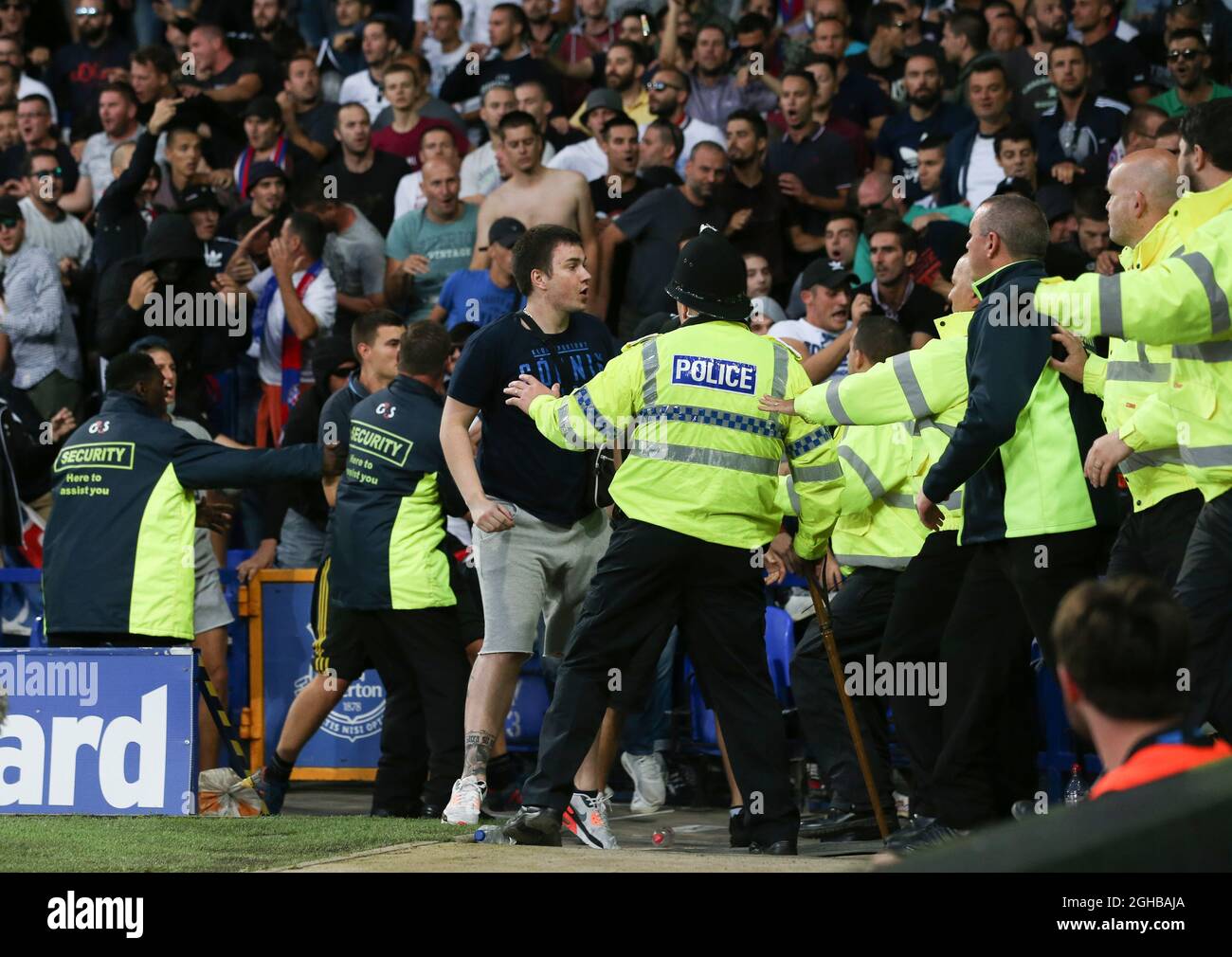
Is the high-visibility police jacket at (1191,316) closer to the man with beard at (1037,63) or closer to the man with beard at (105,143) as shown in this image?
the man with beard at (1037,63)

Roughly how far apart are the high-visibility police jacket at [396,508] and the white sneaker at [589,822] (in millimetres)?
1407

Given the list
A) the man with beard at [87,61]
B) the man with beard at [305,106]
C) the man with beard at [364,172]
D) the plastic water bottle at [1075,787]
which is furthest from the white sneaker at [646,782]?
the man with beard at [87,61]

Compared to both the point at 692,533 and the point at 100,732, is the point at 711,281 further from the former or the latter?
the point at 100,732

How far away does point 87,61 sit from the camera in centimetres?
1702

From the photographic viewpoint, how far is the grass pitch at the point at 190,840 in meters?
6.55

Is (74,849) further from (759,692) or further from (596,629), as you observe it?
(759,692)

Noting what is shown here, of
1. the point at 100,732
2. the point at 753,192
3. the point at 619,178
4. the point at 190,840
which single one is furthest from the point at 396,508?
the point at 753,192

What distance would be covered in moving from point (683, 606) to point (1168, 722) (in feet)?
12.3

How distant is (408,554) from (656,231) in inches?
167

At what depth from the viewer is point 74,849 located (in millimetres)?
6914

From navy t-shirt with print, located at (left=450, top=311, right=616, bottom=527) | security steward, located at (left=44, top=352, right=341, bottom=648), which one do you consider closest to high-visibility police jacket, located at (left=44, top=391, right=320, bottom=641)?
security steward, located at (left=44, top=352, right=341, bottom=648)

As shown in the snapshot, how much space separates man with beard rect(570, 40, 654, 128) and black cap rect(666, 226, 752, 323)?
7396 mm

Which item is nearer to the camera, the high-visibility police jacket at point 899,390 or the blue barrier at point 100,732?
the high-visibility police jacket at point 899,390

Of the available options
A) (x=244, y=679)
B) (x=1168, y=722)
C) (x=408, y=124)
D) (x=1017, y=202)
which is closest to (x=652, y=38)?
(x=408, y=124)
